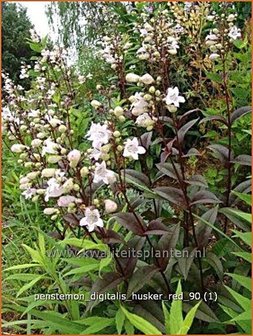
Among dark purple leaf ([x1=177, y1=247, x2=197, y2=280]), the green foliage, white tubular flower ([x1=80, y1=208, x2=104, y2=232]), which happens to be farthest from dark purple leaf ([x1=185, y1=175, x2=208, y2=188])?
the green foliage

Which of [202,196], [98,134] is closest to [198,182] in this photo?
[202,196]

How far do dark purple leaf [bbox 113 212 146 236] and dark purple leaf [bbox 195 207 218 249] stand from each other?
139 mm

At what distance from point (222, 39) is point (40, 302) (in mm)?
739

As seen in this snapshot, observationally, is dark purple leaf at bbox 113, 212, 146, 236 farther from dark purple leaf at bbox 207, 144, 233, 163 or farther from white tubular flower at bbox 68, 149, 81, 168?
dark purple leaf at bbox 207, 144, 233, 163

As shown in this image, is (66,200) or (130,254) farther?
(130,254)

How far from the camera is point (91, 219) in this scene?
872mm

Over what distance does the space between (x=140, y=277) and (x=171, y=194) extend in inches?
7.0

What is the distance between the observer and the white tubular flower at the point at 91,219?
2.81 feet

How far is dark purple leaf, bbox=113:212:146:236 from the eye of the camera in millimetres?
941

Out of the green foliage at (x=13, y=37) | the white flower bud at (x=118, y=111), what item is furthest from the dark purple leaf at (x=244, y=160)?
the green foliage at (x=13, y=37)

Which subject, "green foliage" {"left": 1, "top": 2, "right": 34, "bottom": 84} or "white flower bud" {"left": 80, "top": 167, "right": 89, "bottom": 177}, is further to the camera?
"green foliage" {"left": 1, "top": 2, "right": 34, "bottom": 84}

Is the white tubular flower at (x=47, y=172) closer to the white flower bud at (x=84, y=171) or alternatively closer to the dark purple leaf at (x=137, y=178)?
the white flower bud at (x=84, y=171)

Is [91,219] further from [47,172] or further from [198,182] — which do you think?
[198,182]

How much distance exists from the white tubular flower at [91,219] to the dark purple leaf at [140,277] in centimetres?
15
